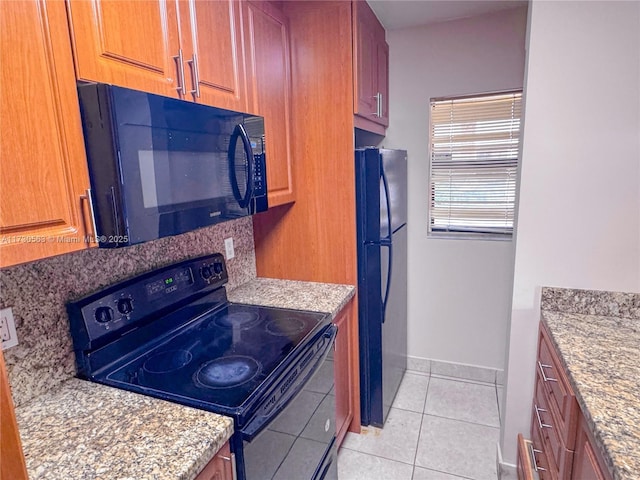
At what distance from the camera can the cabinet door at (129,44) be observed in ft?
3.10

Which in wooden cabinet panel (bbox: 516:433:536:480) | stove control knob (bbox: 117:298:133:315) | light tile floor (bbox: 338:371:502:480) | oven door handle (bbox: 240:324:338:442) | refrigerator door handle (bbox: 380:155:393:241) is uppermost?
refrigerator door handle (bbox: 380:155:393:241)

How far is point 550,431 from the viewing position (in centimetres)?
141

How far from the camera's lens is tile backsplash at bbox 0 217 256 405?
1.10 metres

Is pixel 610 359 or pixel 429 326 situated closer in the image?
pixel 610 359

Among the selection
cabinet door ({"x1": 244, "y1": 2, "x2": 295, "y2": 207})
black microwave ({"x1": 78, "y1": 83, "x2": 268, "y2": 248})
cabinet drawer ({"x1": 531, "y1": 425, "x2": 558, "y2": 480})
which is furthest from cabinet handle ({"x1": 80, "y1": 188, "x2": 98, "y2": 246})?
cabinet drawer ({"x1": 531, "y1": 425, "x2": 558, "y2": 480})

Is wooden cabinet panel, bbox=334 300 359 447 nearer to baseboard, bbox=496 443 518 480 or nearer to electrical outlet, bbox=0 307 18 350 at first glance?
baseboard, bbox=496 443 518 480

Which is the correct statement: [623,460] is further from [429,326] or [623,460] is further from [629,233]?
[429,326]

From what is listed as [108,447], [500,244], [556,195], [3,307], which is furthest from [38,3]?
[500,244]

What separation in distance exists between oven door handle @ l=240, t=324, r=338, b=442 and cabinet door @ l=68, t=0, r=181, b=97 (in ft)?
3.23

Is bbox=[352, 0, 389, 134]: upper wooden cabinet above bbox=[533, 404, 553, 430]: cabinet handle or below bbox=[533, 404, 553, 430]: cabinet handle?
above

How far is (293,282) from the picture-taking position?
220cm

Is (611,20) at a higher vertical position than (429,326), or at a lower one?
higher

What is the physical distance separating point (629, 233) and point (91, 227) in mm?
1845

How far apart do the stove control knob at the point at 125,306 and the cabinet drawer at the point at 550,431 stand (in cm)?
151
